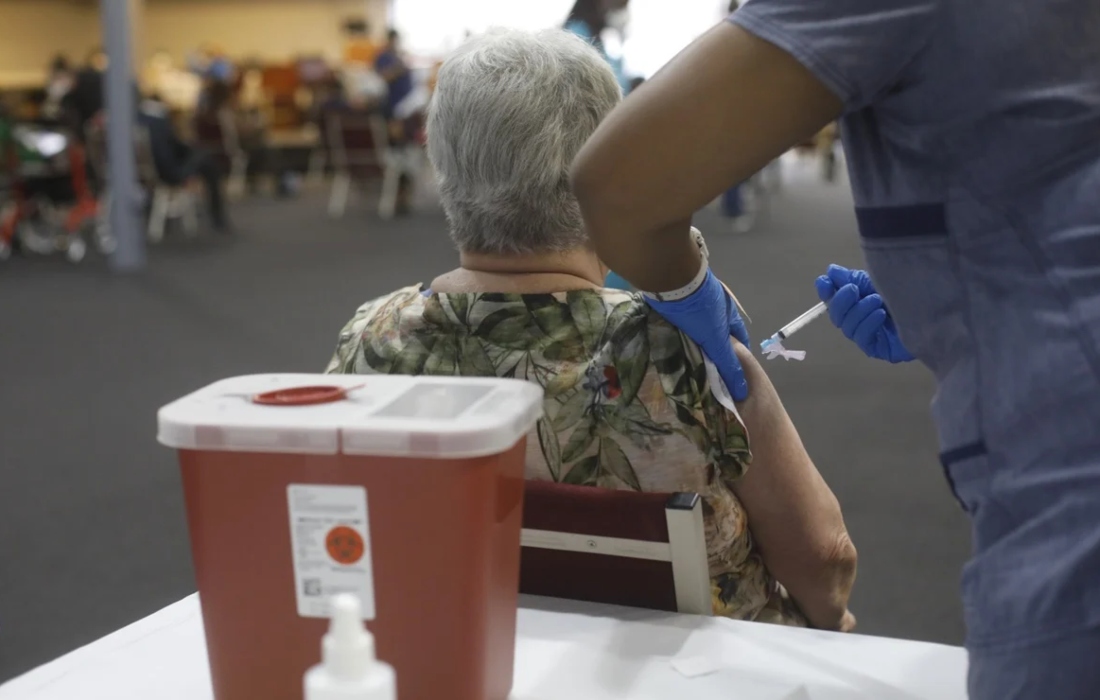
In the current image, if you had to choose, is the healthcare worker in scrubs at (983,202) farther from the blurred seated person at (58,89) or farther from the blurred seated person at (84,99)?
the blurred seated person at (58,89)

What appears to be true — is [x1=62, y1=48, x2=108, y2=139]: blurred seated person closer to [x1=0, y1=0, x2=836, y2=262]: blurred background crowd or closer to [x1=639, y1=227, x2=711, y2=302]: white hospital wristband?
[x1=0, y1=0, x2=836, y2=262]: blurred background crowd

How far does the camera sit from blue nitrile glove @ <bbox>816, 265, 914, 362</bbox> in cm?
104

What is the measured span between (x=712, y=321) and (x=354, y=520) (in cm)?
42

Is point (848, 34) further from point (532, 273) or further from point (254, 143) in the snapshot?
point (254, 143)

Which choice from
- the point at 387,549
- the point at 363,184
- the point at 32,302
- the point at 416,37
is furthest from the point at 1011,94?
the point at 416,37

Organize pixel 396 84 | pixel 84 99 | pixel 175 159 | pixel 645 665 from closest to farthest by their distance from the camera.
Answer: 1. pixel 645 665
2. pixel 175 159
3. pixel 84 99
4. pixel 396 84

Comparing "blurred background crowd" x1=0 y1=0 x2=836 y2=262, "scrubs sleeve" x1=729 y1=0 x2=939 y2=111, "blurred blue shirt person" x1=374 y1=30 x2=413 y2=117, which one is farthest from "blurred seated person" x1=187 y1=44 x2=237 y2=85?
"scrubs sleeve" x1=729 y1=0 x2=939 y2=111

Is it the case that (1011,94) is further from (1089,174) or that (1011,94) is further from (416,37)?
(416,37)

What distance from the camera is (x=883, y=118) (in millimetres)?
658

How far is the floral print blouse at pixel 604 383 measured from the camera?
101 cm

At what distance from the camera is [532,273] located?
3.60 feet

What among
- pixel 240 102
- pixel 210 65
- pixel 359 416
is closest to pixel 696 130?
pixel 359 416

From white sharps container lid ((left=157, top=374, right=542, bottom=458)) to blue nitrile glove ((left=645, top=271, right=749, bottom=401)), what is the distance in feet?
0.86

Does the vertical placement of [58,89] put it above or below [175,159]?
above
